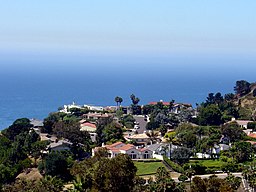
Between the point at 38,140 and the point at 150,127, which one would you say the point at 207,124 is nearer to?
the point at 150,127

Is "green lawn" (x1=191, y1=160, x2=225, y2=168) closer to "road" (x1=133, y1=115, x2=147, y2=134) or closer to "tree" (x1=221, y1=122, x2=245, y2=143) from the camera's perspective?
"tree" (x1=221, y1=122, x2=245, y2=143)

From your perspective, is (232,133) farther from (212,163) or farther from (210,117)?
(210,117)

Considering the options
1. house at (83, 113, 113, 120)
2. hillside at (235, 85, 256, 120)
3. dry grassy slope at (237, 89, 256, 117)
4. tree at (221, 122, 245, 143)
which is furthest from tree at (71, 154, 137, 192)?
dry grassy slope at (237, 89, 256, 117)

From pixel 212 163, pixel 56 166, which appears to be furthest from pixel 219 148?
pixel 56 166

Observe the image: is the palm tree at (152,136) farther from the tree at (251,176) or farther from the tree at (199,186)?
the tree at (199,186)

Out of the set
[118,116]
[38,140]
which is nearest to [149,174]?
[38,140]

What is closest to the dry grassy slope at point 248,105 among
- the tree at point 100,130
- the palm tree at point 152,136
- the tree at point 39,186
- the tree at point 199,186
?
the palm tree at point 152,136

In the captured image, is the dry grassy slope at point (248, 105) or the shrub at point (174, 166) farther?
the dry grassy slope at point (248, 105)

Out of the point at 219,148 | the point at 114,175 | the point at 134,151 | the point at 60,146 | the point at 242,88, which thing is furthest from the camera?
the point at 242,88

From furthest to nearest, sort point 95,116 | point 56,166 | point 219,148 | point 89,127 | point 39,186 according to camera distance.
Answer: point 95,116 → point 89,127 → point 219,148 → point 56,166 → point 39,186
